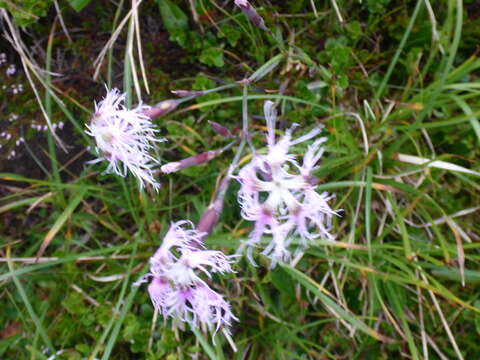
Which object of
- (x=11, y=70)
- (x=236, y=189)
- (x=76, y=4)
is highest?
(x=76, y=4)

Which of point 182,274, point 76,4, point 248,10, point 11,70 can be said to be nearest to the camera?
point 182,274

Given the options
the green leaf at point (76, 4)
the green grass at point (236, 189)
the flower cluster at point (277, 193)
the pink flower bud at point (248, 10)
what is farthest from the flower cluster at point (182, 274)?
the green leaf at point (76, 4)

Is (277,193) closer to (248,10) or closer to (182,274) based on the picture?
(182,274)

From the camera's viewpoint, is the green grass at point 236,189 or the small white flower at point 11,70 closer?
the green grass at point 236,189

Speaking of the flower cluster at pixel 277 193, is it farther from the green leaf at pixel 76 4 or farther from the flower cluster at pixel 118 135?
the green leaf at pixel 76 4

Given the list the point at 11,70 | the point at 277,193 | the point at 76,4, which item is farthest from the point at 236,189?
the point at 11,70

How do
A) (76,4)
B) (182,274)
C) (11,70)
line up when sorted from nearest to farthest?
(182,274)
(76,4)
(11,70)

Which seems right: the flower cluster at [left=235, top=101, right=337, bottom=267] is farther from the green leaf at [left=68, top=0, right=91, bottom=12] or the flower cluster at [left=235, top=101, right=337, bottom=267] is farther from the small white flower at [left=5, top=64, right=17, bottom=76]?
the small white flower at [left=5, top=64, right=17, bottom=76]

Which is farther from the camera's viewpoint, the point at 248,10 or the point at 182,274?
the point at 248,10

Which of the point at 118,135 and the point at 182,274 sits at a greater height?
the point at 118,135

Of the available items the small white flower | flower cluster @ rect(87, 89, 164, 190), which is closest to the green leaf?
the small white flower

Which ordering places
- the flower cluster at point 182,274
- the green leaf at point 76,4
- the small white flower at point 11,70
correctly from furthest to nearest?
the small white flower at point 11,70 → the green leaf at point 76,4 → the flower cluster at point 182,274
